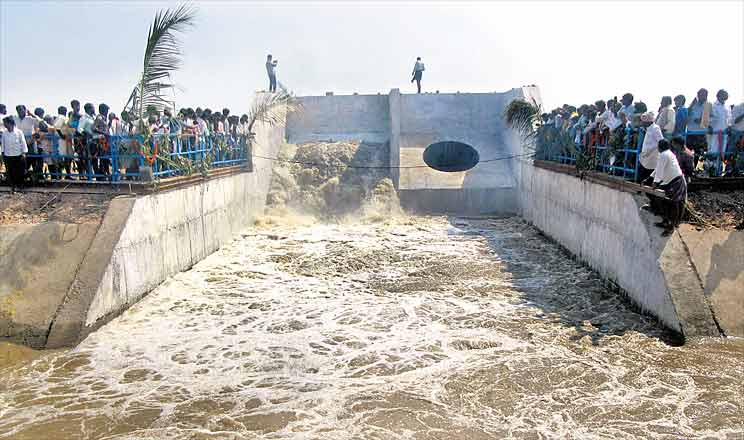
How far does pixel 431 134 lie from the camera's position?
1916 cm

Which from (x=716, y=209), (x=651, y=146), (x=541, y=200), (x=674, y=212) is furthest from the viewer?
(x=541, y=200)

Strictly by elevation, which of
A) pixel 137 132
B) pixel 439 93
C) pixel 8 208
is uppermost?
pixel 439 93

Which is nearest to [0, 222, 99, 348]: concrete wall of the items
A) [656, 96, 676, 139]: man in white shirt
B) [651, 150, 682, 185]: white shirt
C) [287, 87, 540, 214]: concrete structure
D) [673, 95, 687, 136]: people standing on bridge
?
[651, 150, 682, 185]: white shirt

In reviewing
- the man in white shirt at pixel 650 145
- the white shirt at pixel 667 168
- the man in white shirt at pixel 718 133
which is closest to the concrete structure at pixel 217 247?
the man in white shirt at pixel 650 145

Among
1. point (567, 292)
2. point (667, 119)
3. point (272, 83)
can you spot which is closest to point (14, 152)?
point (567, 292)

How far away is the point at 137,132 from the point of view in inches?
363

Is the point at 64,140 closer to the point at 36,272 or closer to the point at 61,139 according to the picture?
the point at 61,139

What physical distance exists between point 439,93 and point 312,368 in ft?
50.3

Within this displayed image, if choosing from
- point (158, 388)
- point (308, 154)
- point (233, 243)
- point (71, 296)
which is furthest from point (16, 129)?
point (308, 154)

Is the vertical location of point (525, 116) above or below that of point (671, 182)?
above

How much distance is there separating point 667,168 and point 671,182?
0.62ft

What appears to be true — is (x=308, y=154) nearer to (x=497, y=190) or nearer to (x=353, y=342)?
(x=497, y=190)

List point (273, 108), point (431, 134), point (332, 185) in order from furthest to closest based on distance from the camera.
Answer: point (431, 134) → point (273, 108) → point (332, 185)

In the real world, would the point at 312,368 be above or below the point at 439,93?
below
